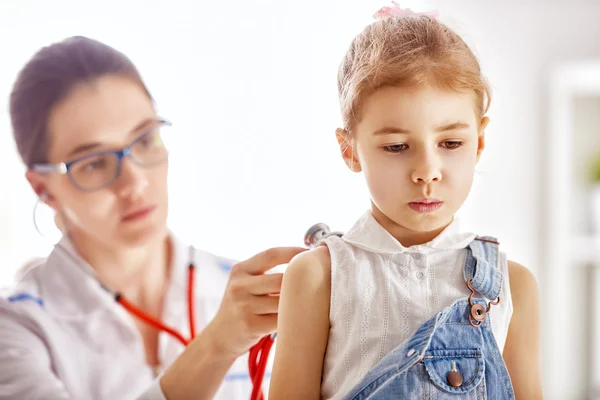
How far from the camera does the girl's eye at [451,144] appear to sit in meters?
0.63

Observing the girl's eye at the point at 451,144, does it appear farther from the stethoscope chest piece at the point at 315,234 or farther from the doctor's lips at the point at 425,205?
the stethoscope chest piece at the point at 315,234

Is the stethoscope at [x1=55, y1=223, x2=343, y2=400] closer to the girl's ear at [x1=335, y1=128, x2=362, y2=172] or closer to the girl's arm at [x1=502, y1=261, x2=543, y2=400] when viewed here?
the girl's ear at [x1=335, y1=128, x2=362, y2=172]

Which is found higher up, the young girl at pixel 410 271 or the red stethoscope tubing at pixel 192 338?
the young girl at pixel 410 271

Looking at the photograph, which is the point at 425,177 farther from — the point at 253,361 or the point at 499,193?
the point at 499,193

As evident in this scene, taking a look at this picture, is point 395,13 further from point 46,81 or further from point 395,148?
point 46,81

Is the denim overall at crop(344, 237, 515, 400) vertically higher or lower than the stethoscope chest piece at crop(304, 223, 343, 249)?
lower

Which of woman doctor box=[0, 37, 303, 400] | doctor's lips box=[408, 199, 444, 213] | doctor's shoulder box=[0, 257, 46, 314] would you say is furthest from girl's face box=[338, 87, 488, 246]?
doctor's shoulder box=[0, 257, 46, 314]

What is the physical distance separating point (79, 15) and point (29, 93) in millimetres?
167

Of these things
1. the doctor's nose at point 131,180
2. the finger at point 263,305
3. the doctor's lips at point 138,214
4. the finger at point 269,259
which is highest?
the doctor's nose at point 131,180

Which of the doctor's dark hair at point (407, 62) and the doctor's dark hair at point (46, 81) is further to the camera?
the doctor's dark hair at point (46, 81)

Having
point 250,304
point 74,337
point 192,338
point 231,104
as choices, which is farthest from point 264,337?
point 231,104

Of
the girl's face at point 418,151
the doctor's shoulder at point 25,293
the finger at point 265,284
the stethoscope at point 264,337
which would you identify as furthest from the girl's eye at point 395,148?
the doctor's shoulder at point 25,293

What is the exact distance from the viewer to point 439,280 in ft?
2.15

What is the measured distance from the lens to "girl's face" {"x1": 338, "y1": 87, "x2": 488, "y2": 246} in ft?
2.02
